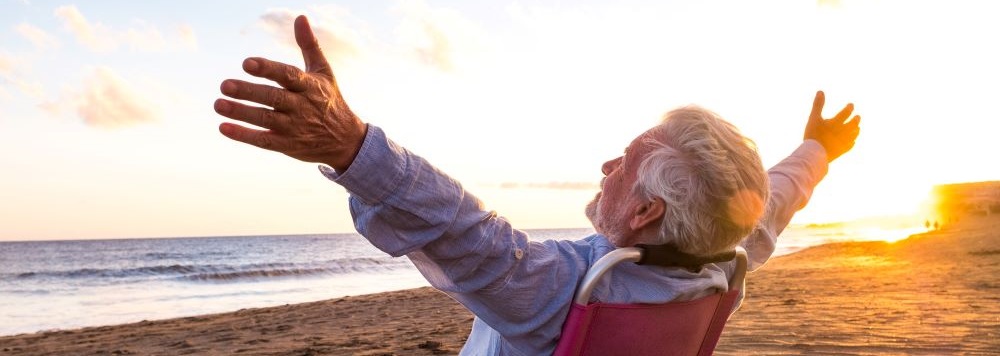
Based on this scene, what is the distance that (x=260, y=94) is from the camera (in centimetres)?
120

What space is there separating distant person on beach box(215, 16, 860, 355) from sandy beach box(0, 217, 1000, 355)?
12.2 feet

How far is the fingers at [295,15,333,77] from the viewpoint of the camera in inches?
51.1

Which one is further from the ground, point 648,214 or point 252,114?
point 252,114

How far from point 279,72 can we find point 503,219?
0.60 m

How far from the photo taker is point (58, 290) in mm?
20719

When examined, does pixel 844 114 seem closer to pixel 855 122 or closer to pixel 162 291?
pixel 855 122

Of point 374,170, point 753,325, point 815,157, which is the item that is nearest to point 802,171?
point 815,157

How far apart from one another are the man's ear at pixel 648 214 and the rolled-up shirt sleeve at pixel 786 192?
28.7 inches

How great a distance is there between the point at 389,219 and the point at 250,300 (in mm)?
15527

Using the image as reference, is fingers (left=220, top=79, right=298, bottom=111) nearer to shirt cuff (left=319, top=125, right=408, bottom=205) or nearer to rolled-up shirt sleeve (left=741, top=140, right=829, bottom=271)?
shirt cuff (left=319, top=125, right=408, bottom=205)

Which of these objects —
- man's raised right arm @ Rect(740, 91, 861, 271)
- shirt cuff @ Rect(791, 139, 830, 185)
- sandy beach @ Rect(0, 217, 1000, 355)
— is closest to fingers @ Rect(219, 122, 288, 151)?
man's raised right arm @ Rect(740, 91, 861, 271)

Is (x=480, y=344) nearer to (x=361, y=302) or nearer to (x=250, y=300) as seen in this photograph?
(x=361, y=302)

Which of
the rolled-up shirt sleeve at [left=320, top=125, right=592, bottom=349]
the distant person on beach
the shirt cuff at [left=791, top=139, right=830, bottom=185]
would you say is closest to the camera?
the distant person on beach

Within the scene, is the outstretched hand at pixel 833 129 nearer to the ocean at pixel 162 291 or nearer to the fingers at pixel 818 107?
the fingers at pixel 818 107
